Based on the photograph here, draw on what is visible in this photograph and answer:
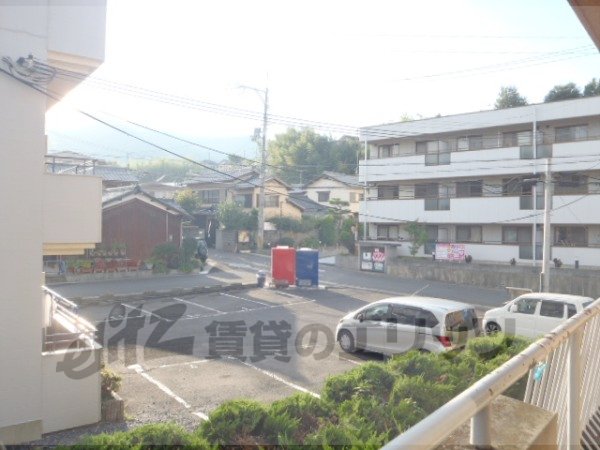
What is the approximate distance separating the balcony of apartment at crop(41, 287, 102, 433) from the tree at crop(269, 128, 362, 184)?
50129 millimetres

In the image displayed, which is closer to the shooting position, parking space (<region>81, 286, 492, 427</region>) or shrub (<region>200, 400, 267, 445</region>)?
shrub (<region>200, 400, 267, 445</region>)

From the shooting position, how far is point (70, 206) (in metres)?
8.08

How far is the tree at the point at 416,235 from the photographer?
28844 millimetres

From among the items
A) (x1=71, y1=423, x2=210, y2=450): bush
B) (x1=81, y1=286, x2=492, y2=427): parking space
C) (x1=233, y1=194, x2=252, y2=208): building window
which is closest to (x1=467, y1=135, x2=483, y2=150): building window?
(x1=81, y1=286, x2=492, y2=427): parking space

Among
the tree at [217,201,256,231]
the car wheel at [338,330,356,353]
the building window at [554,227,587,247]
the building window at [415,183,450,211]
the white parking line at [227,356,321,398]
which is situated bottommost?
the white parking line at [227,356,321,398]

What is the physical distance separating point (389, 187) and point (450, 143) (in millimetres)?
4825

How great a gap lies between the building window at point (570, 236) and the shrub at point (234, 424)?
80.5 ft

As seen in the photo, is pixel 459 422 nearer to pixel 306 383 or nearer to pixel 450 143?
pixel 306 383

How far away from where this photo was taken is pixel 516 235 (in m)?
27.1

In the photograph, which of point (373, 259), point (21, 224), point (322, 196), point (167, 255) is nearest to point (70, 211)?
point (21, 224)

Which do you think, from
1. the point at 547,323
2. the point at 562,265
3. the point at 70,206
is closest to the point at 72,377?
the point at 70,206

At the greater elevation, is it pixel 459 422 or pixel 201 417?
pixel 459 422

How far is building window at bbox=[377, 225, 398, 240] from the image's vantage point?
3195cm

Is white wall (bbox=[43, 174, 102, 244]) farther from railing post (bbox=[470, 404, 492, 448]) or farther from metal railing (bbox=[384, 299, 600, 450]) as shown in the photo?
railing post (bbox=[470, 404, 492, 448])
